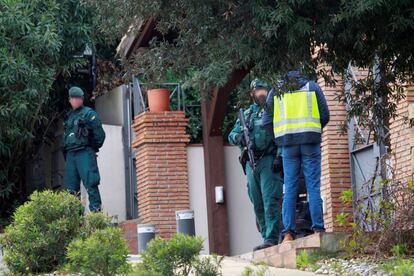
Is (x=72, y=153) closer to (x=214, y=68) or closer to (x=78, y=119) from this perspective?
(x=78, y=119)

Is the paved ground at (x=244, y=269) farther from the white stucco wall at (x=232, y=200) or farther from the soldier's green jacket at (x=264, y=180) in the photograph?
the white stucco wall at (x=232, y=200)

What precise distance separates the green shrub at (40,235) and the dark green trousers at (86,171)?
200 inches

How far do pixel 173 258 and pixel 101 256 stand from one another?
2.78 ft

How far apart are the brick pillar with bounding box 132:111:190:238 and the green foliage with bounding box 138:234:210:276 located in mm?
8483

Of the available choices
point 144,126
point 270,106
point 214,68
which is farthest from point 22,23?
point 214,68

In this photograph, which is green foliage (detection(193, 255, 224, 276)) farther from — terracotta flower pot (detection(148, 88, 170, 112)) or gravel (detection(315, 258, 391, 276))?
terracotta flower pot (detection(148, 88, 170, 112))

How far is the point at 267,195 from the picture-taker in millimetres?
Result: 14469

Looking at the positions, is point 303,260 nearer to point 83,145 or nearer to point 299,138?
point 299,138

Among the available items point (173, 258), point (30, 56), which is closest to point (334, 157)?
point (30, 56)

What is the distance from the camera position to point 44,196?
12.7 metres

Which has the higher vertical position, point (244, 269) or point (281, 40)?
point (281, 40)

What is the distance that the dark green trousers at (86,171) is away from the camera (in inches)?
704

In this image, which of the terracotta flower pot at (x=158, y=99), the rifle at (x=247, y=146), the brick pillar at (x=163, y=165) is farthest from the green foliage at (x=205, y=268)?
the terracotta flower pot at (x=158, y=99)

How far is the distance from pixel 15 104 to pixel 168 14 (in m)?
9.93
